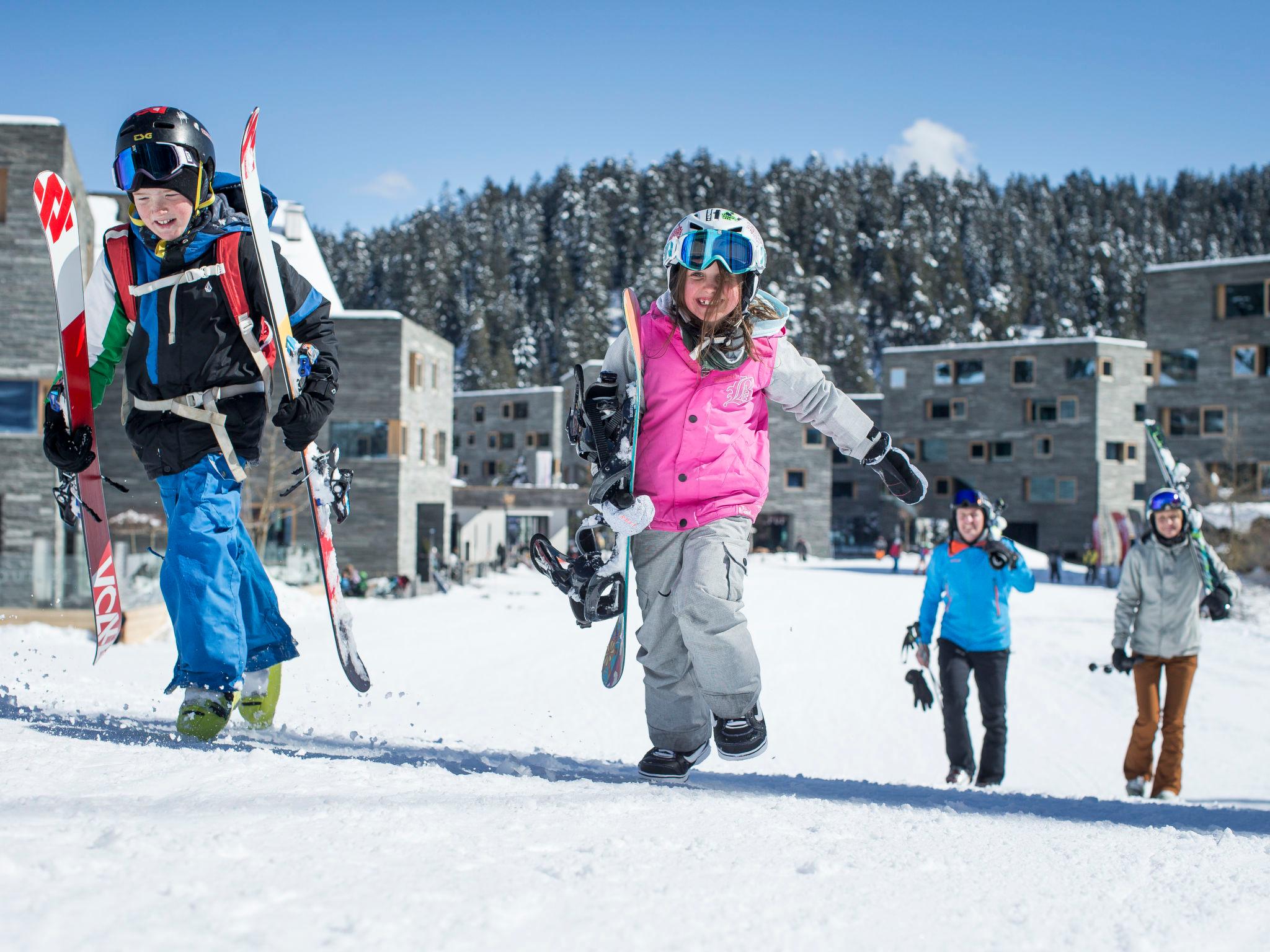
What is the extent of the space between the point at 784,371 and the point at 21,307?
20.9 metres

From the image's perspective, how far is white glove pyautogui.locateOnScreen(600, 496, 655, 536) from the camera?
3.46m

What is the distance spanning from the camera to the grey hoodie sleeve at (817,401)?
3795mm

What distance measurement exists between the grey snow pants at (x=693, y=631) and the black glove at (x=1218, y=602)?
3.99 metres

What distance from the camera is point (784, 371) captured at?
12.4 ft

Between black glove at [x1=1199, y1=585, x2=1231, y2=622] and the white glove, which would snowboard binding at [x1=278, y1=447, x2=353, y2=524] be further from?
black glove at [x1=1199, y1=585, x2=1231, y2=622]

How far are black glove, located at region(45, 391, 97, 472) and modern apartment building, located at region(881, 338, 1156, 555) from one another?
51.4m

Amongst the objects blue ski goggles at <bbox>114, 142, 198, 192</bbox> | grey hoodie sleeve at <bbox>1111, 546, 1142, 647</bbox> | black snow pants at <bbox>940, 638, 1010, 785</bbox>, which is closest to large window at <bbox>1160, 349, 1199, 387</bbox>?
grey hoodie sleeve at <bbox>1111, 546, 1142, 647</bbox>

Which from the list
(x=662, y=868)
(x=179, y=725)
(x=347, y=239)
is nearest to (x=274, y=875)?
(x=662, y=868)

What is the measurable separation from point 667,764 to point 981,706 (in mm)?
3162

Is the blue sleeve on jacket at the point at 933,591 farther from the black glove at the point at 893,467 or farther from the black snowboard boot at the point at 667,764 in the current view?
the black snowboard boot at the point at 667,764

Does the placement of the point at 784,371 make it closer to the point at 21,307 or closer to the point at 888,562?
the point at 21,307

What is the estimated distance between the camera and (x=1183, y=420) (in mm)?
41156

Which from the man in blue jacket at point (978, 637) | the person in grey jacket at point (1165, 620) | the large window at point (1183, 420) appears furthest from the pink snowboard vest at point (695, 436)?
the large window at point (1183, 420)

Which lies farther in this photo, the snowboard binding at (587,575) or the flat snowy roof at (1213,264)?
the flat snowy roof at (1213,264)
